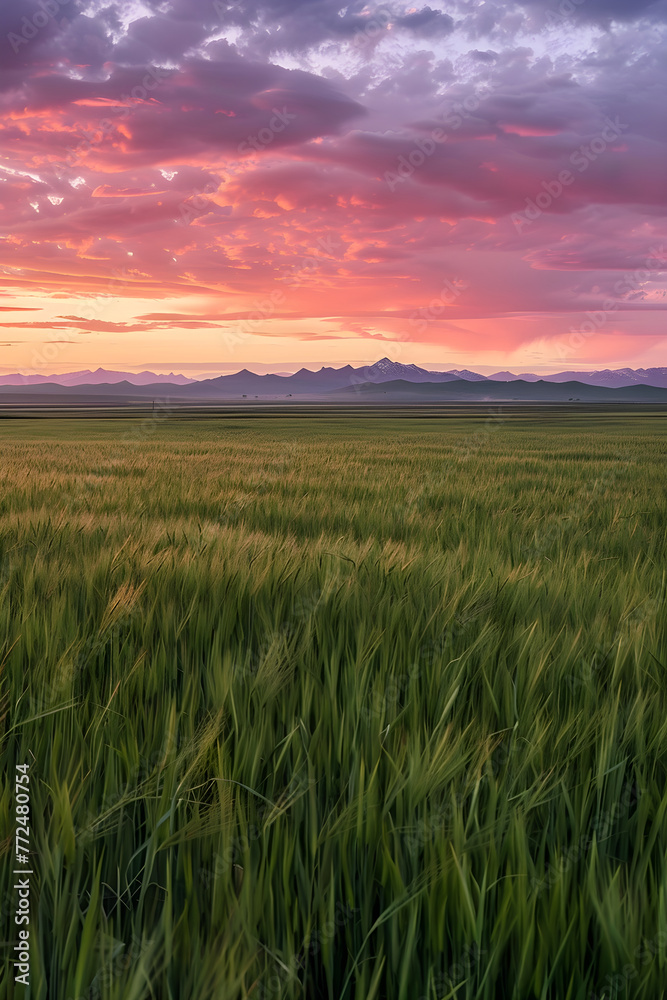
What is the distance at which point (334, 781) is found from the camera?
151 centimetres

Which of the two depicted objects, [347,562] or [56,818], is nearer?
[56,818]

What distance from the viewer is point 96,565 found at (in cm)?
318

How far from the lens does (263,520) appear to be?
5727 millimetres

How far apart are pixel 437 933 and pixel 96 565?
8.58ft

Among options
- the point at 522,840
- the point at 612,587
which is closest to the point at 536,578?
the point at 612,587

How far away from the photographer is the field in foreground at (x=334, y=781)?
104 centimetres

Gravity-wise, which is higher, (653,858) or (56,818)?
(56,818)

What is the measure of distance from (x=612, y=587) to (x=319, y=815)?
8.30 ft

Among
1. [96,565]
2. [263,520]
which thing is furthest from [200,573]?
[263,520]

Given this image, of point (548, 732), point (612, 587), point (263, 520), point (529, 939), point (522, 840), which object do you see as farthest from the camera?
point (263, 520)

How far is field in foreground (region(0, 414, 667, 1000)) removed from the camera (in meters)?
1.04

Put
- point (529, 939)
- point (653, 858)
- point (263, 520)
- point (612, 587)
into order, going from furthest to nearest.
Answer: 1. point (263, 520)
2. point (612, 587)
3. point (653, 858)
4. point (529, 939)

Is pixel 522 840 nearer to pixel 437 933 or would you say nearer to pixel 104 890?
pixel 437 933

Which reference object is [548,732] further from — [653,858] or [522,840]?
[522,840]
